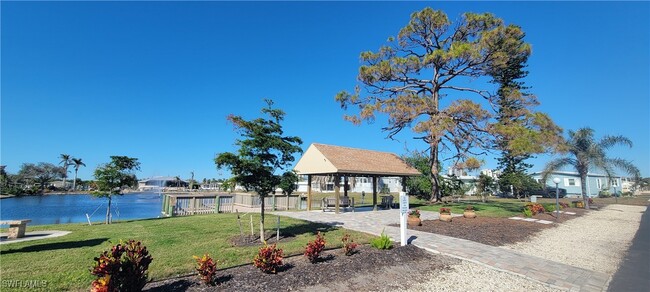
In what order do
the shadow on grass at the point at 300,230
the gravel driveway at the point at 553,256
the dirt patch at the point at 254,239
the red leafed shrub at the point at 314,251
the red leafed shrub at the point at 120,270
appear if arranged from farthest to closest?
the shadow on grass at the point at 300,230 → the dirt patch at the point at 254,239 → the red leafed shrub at the point at 314,251 → the gravel driveway at the point at 553,256 → the red leafed shrub at the point at 120,270

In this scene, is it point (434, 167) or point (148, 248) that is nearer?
point (148, 248)

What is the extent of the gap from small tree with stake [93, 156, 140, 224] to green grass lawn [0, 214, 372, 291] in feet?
10.0

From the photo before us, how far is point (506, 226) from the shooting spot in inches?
485

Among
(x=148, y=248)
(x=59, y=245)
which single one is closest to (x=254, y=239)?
(x=148, y=248)

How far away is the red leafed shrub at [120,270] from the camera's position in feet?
12.1

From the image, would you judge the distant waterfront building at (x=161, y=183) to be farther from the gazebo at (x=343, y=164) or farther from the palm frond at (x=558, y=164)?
the palm frond at (x=558, y=164)

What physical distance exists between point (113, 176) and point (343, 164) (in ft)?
35.0

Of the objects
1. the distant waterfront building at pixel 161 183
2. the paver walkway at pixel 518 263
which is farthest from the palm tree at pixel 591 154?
the distant waterfront building at pixel 161 183

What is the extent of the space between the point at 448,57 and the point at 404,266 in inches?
707

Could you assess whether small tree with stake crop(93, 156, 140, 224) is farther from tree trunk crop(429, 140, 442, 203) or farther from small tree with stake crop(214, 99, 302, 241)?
tree trunk crop(429, 140, 442, 203)

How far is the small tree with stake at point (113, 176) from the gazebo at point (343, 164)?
24.9 ft

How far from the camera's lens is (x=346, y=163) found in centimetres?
1695

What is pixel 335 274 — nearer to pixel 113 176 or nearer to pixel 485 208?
pixel 113 176

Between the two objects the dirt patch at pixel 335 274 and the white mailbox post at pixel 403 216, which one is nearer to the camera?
the dirt patch at pixel 335 274
